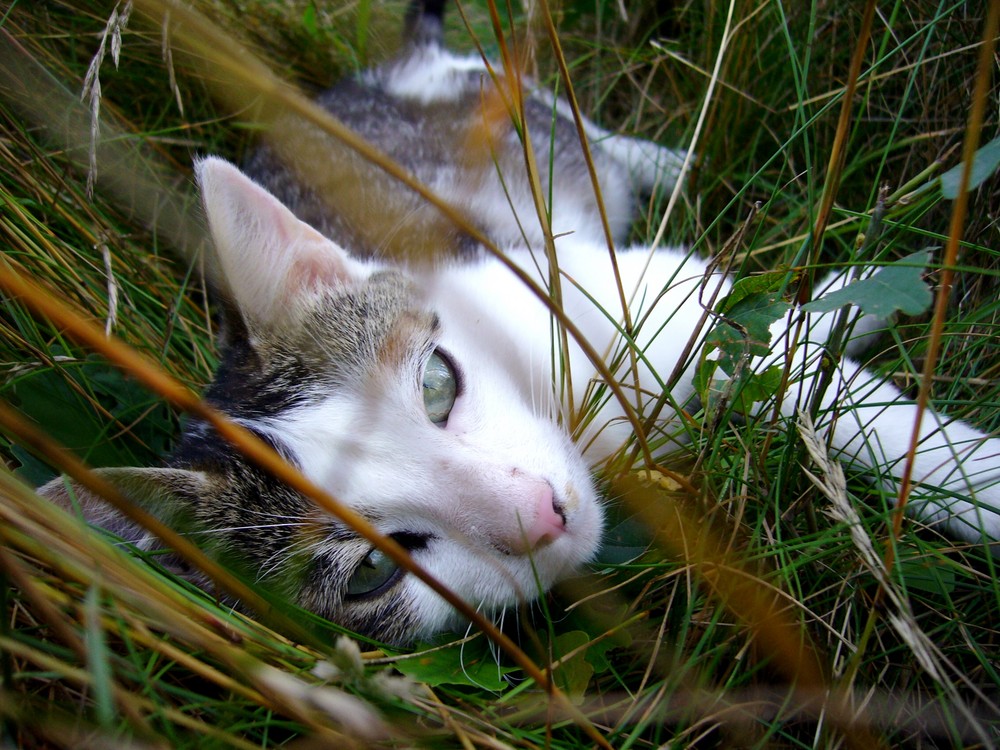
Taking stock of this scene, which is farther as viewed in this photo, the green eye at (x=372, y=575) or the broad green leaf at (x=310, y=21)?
the broad green leaf at (x=310, y=21)

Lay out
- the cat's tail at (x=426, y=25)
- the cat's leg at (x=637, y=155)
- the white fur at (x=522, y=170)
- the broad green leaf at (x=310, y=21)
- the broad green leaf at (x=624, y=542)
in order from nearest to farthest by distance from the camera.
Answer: the broad green leaf at (x=624, y=542) → the white fur at (x=522, y=170) → the cat's leg at (x=637, y=155) → the broad green leaf at (x=310, y=21) → the cat's tail at (x=426, y=25)

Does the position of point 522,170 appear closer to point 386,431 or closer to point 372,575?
point 386,431

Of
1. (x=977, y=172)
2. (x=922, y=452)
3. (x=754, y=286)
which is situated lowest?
(x=922, y=452)

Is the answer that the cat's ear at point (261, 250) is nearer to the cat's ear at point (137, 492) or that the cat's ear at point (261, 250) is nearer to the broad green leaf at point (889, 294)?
the cat's ear at point (137, 492)

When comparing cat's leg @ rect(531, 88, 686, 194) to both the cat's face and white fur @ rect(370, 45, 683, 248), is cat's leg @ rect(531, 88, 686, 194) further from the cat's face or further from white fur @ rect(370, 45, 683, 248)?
the cat's face

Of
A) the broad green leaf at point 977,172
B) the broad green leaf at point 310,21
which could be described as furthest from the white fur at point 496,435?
the broad green leaf at point 310,21

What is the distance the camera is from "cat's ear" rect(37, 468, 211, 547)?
3.84ft

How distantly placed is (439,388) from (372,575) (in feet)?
1.30

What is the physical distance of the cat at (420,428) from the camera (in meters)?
1.20

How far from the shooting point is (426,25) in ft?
9.83

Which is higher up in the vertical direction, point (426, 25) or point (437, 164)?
point (426, 25)

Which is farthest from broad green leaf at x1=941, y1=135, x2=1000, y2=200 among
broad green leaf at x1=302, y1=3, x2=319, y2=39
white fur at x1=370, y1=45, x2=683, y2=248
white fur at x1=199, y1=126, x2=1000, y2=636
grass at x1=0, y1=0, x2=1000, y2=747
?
broad green leaf at x1=302, y1=3, x2=319, y2=39

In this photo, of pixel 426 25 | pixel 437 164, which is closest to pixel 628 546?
pixel 437 164

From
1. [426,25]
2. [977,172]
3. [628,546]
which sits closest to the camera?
[977,172]
